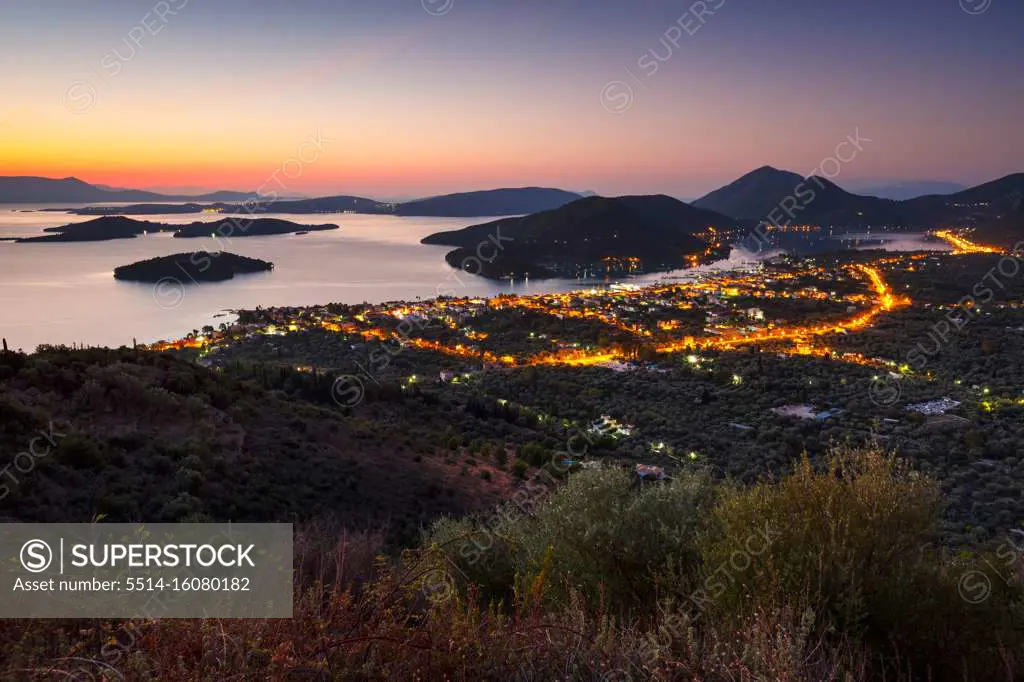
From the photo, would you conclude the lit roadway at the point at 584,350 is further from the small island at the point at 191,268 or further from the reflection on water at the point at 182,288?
the small island at the point at 191,268

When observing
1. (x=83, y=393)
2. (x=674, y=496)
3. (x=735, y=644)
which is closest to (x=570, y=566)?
(x=674, y=496)

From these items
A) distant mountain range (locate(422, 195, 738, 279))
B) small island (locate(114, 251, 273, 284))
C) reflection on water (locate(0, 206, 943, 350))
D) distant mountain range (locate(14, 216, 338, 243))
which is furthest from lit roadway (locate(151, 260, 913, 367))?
distant mountain range (locate(14, 216, 338, 243))

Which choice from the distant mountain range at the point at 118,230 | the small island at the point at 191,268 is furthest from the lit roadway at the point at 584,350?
the distant mountain range at the point at 118,230

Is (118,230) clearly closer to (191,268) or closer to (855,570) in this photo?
(191,268)

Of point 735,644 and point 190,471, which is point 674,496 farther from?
point 190,471

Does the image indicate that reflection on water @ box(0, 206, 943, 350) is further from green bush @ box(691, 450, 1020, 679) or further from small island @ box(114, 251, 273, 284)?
green bush @ box(691, 450, 1020, 679)
